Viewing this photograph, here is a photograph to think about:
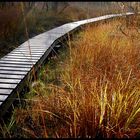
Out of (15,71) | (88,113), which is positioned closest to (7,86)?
(15,71)

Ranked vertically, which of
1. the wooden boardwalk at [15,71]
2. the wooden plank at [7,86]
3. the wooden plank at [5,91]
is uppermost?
the wooden plank at [5,91]

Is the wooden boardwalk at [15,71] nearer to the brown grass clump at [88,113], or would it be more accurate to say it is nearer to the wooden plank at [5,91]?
the wooden plank at [5,91]

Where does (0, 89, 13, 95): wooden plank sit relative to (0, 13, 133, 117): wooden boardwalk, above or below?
above

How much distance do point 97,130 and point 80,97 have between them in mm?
387

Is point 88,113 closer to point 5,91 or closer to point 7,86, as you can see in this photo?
point 5,91

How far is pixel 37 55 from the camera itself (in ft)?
15.9

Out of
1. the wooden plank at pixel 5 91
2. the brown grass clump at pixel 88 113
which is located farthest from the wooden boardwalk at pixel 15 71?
the brown grass clump at pixel 88 113

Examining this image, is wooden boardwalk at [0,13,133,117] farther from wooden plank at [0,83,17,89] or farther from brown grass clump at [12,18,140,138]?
brown grass clump at [12,18,140,138]

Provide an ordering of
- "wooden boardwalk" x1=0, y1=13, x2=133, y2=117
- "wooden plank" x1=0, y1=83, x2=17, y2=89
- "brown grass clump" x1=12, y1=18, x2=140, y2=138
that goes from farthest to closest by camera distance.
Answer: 1. "wooden plank" x1=0, y1=83, x2=17, y2=89
2. "wooden boardwalk" x1=0, y1=13, x2=133, y2=117
3. "brown grass clump" x1=12, y1=18, x2=140, y2=138

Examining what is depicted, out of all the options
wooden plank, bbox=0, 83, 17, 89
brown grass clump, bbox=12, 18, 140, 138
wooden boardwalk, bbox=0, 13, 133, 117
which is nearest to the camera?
brown grass clump, bbox=12, 18, 140, 138

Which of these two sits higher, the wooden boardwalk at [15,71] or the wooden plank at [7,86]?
the wooden plank at [7,86]

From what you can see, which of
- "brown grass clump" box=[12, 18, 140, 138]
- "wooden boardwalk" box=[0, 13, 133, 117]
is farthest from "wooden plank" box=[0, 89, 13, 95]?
"brown grass clump" box=[12, 18, 140, 138]

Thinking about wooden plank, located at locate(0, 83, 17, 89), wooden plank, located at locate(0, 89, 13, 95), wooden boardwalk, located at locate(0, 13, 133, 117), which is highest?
wooden plank, located at locate(0, 89, 13, 95)

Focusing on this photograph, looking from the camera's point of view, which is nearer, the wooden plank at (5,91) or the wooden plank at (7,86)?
the wooden plank at (5,91)
